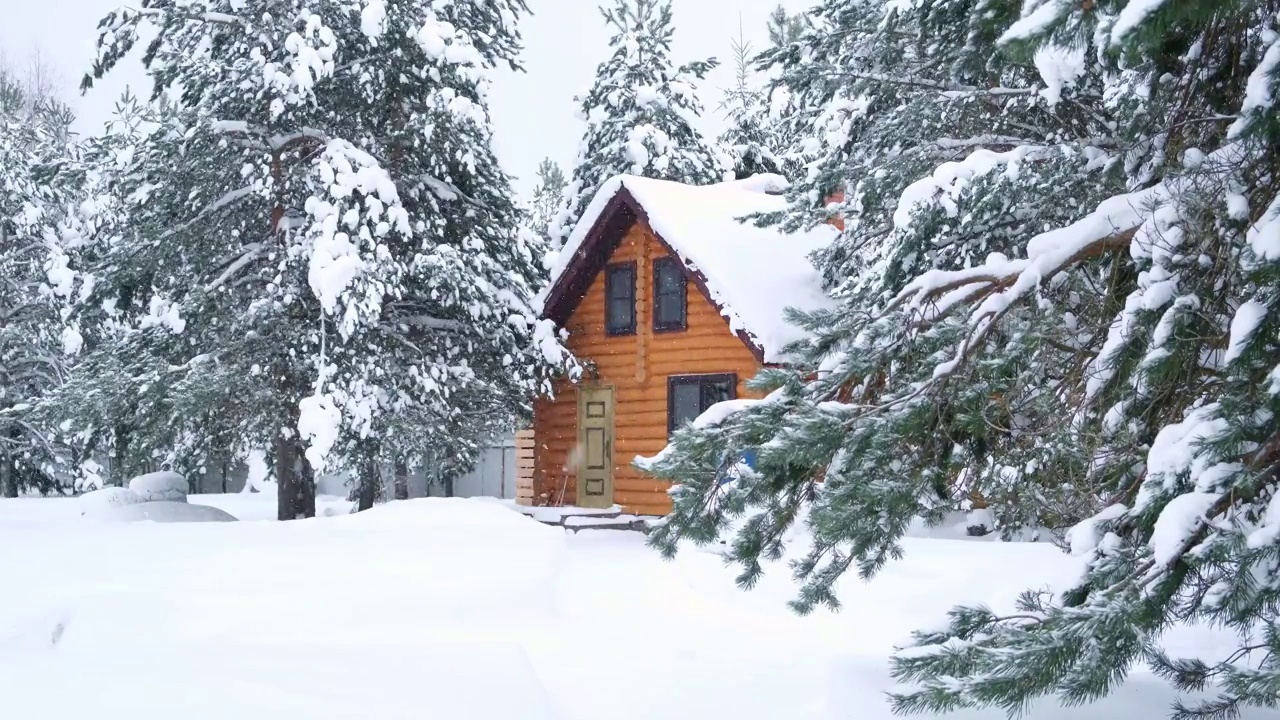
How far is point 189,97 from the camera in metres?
18.1

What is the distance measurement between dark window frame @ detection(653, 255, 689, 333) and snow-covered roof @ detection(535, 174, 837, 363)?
0.83 metres

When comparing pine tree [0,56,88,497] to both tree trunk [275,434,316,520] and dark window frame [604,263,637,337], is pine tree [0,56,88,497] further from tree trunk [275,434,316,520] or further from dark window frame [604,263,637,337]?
dark window frame [604,263,637,337]

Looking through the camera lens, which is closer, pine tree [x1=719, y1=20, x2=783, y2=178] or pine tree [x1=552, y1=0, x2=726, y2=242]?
pine tree [x1=552, y1=0, x2=726, y2=242]

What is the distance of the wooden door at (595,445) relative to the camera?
76.2 ft

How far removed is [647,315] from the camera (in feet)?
73.3

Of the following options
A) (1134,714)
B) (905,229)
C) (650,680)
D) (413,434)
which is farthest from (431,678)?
(413,434)

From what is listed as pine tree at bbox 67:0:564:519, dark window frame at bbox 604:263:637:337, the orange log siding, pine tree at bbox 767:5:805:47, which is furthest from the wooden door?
pine tree at bbox 767:5:805:47

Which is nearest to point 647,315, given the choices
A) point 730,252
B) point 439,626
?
point 730,252

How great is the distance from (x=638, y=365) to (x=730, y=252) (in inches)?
111

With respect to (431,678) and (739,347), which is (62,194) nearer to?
(739,347)

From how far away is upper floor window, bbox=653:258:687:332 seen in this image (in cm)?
2202

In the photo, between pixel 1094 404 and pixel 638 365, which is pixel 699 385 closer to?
pixel 638 365

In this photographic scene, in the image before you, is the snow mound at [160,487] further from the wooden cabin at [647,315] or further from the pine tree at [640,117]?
the pine tree at [640,117]

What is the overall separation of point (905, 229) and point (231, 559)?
7352 millimetres
